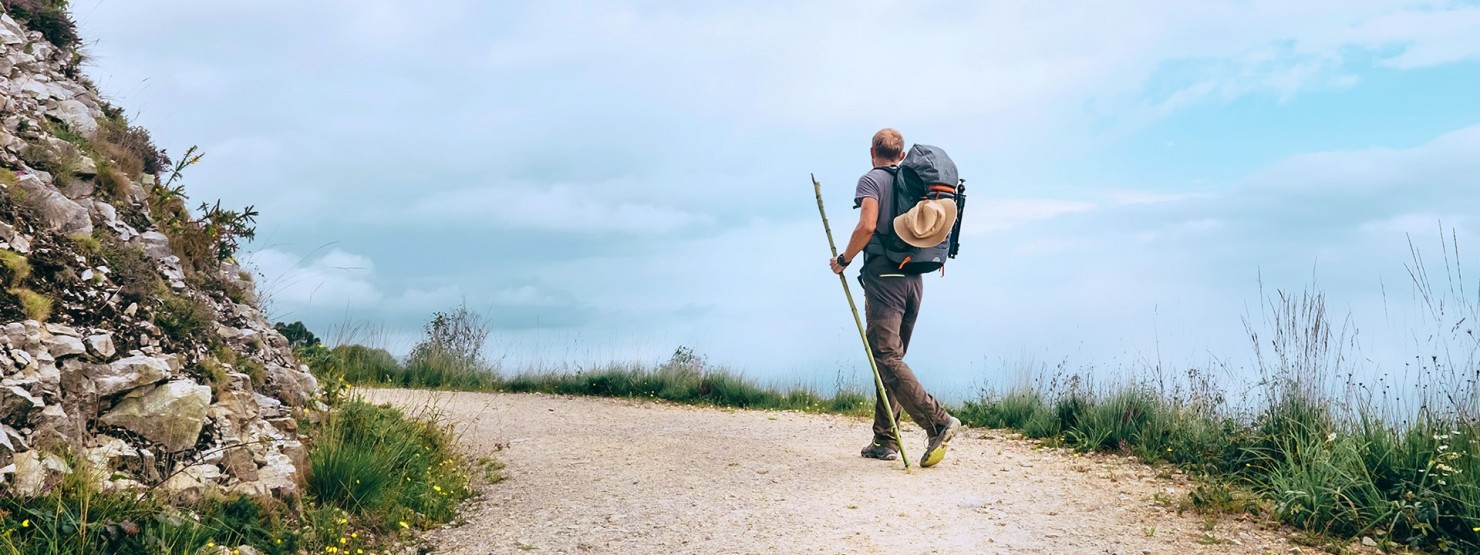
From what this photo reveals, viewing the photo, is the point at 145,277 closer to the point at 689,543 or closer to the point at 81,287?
the point at 81,287

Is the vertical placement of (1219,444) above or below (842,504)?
above

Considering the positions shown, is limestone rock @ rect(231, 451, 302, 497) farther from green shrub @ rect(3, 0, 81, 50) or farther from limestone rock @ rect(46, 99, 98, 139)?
green shrub @ rect(3, 0, 81, 50)

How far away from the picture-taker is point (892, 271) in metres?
7.54

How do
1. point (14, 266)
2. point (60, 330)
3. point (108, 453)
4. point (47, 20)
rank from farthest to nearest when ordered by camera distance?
point (47, 20)
point (14, 266)
point (60, 330)
point (108, 453)

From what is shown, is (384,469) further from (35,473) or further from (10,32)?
(10,32)

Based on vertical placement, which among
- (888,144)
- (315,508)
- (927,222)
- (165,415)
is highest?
(888,144)

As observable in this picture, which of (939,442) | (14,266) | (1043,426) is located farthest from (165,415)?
(1043,426)

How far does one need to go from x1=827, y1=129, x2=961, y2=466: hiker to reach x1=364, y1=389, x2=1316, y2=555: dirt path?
1.73ft

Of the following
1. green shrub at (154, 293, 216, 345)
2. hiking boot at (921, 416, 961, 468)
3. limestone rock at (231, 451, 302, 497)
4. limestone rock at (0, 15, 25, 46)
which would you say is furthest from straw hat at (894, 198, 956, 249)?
limestone rock at (0, 15, 25, 46)

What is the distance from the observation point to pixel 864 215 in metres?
7.29

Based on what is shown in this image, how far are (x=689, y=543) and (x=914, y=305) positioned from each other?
9.84 ft

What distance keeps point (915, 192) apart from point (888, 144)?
0.45 metres

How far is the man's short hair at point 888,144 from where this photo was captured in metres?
7.64

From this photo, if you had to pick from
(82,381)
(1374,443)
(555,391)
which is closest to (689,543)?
(82,381)
